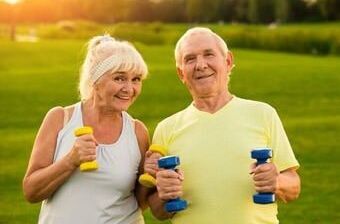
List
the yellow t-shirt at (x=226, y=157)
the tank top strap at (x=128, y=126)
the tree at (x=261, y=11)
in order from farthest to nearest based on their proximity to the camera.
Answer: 1. the tree at (x=261, y=11)
2. the tank top strap at (x=128, y=126)
3. the yellow t-shirt at (x=226, y=157)

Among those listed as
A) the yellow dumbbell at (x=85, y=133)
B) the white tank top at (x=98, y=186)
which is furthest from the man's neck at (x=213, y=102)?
the yellow dumbbell at (x=85, y=133)

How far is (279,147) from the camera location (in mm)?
4207

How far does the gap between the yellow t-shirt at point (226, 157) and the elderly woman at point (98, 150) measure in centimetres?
26

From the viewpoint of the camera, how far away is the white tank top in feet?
14.1

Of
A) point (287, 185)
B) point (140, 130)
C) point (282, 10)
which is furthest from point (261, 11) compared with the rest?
point (287, 185)

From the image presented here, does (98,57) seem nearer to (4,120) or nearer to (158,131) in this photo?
(158,131)

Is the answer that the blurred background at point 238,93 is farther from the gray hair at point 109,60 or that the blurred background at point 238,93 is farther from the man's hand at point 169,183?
the man's hand at point 169,183

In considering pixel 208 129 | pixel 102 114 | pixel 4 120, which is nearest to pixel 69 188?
pixel 102 114

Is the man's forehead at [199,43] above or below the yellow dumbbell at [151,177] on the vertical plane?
above

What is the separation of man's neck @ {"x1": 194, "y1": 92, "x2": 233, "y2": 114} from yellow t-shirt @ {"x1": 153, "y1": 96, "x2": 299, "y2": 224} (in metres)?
0.03

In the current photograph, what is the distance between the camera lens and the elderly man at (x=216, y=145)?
417 cm

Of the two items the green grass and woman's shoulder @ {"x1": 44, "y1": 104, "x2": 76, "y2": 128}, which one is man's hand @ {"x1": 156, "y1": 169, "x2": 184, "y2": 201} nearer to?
woman's shoulder @ {"x1": 44, "y1": 104, "x2": 76, "y2": 128}

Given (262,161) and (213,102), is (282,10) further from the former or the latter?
(262,161)

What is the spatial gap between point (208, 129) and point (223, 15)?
91505 mm
